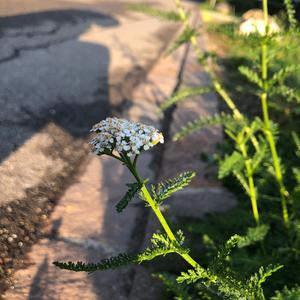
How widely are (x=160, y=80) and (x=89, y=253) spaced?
2827mm

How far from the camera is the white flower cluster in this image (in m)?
1.25

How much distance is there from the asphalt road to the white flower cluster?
1.30 meters

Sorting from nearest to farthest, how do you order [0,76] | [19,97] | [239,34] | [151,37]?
1. [239,34]
2. [19,97]
3. [0,76]
4. [151,37]

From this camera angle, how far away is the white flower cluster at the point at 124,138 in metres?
1.25

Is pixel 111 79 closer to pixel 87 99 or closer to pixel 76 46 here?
pixel 87 99

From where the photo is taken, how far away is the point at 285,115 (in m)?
3.87

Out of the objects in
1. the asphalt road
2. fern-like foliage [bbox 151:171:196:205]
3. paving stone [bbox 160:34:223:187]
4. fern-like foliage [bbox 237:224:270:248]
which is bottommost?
paving stone [bbox 160:34:223:187]

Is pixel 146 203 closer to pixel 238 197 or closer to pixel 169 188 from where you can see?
pixel 169 188

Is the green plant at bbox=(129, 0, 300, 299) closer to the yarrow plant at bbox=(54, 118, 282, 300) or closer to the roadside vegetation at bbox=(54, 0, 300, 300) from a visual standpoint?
the roadside vegetation at bbox=(54, 0, 300, 300)

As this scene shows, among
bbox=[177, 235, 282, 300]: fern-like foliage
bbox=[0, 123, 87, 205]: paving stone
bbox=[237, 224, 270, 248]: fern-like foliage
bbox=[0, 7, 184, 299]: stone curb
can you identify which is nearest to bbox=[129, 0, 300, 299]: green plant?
bbox=[237, 224, 270, 248]: fern-like foliage

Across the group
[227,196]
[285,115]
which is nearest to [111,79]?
[285,115]

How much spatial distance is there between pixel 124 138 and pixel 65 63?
322cm

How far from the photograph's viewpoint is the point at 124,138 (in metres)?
1.27

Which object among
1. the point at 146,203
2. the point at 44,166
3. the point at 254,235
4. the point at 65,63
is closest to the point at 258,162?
the point at 254,235
